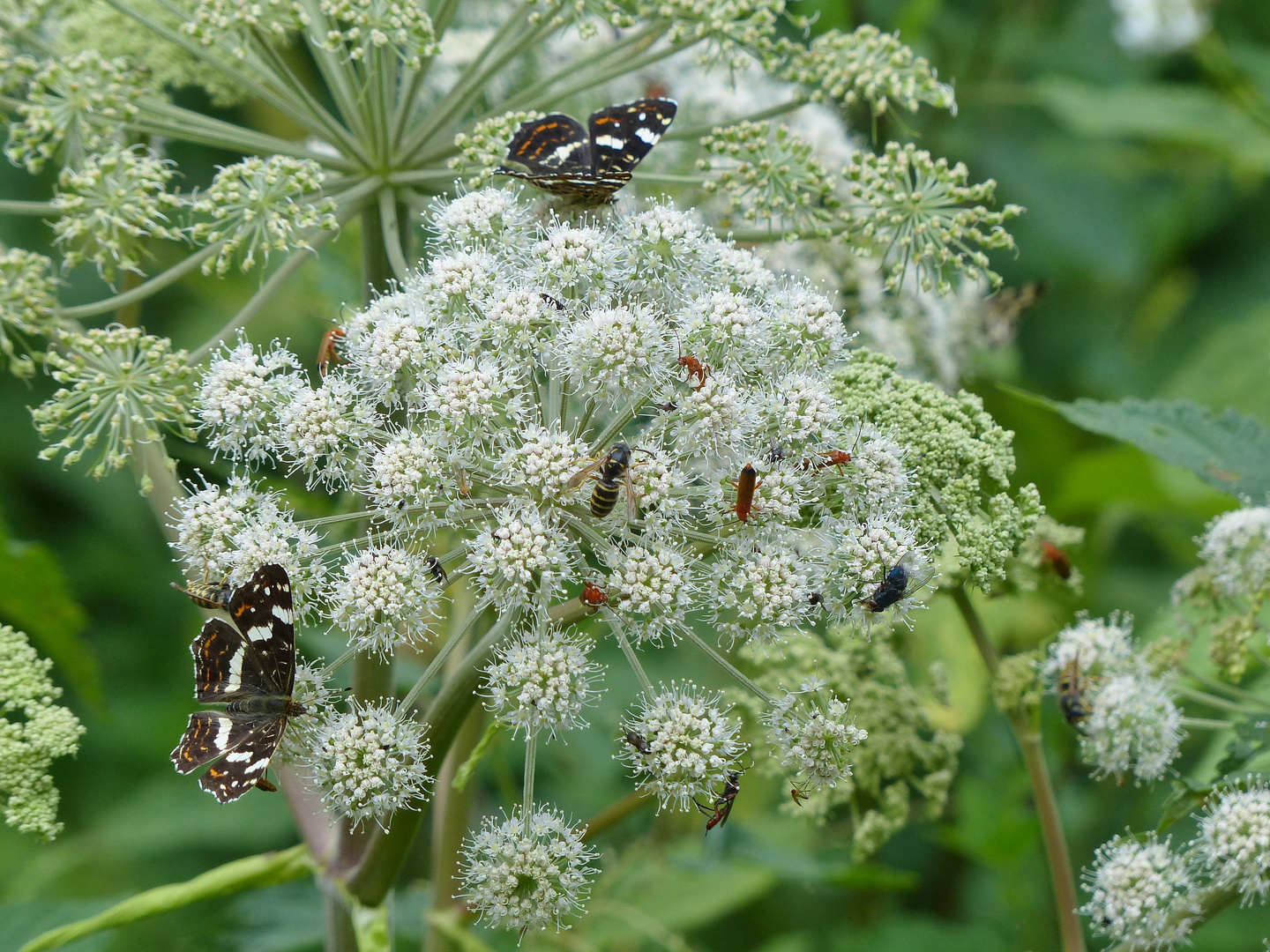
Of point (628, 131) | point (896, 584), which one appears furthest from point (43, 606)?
point (896, 584)

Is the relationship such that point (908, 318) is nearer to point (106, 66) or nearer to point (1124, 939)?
point (1124, 939)

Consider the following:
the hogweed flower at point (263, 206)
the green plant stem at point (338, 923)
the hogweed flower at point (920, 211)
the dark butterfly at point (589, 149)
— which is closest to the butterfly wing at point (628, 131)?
the dark butterfly at point (589, 149)

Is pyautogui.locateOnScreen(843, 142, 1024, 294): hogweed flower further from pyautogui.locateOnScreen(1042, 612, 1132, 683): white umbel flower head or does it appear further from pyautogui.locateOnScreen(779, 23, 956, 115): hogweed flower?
pyautogui.locateOnScreen(1042, 612, 1132, 683): white umbel flower head

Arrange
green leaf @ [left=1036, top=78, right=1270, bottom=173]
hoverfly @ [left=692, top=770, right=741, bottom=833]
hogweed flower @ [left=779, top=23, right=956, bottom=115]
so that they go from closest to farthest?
hoverfly @ [left=692, top=770, right=741, bottom=833] → hogweed flower @ [left=779, top=23, right=956, bottom=115] → green leaf @ [left=1036, top=78, right=1270, bottom=173]

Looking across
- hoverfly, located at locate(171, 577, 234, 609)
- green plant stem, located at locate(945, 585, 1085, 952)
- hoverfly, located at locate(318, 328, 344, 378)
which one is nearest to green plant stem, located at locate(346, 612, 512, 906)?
hoverfly, located at locate(171, 577, 234, 609)

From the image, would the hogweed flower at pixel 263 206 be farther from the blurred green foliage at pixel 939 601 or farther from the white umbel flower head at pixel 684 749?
the white umbel flower head at pixel 684 749

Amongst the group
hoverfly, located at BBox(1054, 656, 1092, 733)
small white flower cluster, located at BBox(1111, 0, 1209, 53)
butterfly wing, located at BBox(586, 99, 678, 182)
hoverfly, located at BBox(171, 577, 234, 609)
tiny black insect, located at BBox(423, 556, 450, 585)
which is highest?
small white flower cluster, located at BBox(1111, 0, 1209, 53)
